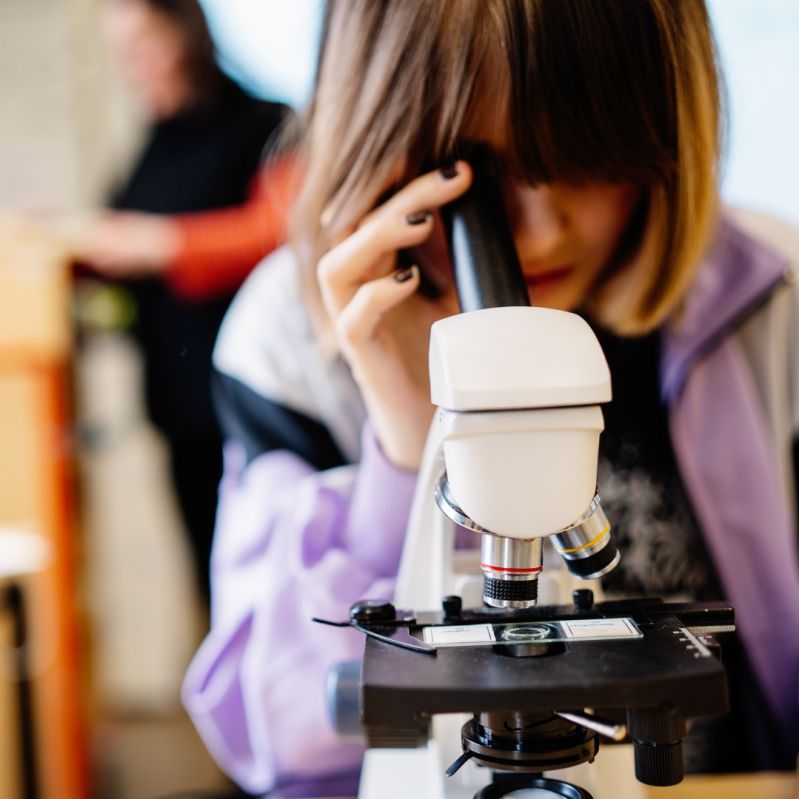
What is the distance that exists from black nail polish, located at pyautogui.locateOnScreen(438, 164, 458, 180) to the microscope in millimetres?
59

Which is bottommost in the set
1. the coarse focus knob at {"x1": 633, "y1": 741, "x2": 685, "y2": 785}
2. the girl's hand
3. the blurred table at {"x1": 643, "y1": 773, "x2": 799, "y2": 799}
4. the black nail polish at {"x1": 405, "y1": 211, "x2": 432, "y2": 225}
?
the blurred table at {"x1": 643, "y1": 773, "x2": 799, "y2": 799}

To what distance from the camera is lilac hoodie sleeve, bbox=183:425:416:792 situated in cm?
69

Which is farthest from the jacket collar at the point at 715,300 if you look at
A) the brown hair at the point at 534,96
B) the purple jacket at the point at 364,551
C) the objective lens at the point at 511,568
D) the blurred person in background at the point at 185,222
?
the blurred person in background at the point at 185,222

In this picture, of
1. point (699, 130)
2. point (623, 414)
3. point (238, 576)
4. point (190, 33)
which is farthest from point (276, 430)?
point (190, 33)

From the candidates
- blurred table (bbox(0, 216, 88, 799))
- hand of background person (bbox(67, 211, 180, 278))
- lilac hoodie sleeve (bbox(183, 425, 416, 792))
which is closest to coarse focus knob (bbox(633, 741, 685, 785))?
lilac hoodie sleeve (bbox(183, 425, 416, 792))

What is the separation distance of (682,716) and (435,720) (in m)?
0.20

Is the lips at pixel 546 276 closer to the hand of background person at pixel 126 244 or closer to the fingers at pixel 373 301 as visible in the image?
the fingers at pixel 373 301

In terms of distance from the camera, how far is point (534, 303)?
0.61 metres

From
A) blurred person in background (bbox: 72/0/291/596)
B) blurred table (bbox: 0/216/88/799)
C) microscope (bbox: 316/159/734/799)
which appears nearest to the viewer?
microscope (bbox: 316/159/734/799)

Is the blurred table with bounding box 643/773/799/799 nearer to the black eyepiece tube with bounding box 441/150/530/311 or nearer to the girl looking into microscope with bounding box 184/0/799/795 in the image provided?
the girl looking into microscope with bounding box 184/0/799/795

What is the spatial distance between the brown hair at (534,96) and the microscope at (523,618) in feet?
0.28

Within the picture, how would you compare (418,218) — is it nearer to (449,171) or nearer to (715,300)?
(449,171)

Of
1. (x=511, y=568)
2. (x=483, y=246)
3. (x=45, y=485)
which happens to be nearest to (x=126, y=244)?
(x=45, y=485)

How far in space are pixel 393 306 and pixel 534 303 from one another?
3.8 inches
